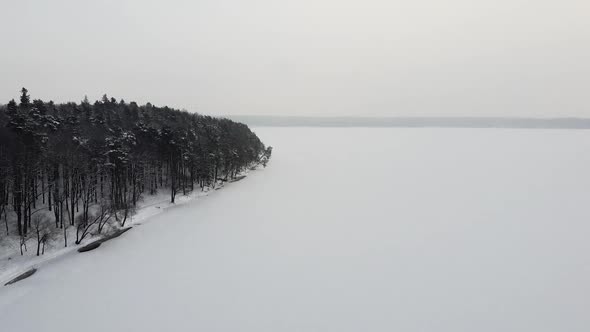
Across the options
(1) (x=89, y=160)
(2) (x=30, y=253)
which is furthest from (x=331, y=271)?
(1) (x=89, y=160)

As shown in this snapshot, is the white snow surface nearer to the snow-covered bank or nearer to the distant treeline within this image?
the snow-covered bank

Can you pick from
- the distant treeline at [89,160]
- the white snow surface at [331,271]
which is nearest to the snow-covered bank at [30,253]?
the distant treeline at [89,160]

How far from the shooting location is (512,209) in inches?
2015

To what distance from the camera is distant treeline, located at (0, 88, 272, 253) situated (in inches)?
1420

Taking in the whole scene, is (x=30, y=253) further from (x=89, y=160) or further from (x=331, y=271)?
(x=331, y=271)

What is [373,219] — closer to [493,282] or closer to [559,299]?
[493,282]

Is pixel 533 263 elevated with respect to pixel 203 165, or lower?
lower

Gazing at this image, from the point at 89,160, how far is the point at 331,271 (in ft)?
126

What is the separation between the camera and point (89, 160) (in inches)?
1769

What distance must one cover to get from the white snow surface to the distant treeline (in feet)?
24.7

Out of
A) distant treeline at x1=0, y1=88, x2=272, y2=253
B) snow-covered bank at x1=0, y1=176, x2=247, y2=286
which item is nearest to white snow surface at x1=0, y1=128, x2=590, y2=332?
snow-covered bank at x1=0, y1=176, x2=247, y2=286

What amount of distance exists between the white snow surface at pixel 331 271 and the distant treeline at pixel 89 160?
7520 millimetres

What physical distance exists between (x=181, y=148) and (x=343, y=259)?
3973cm

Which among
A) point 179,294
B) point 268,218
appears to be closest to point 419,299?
point 179,294
